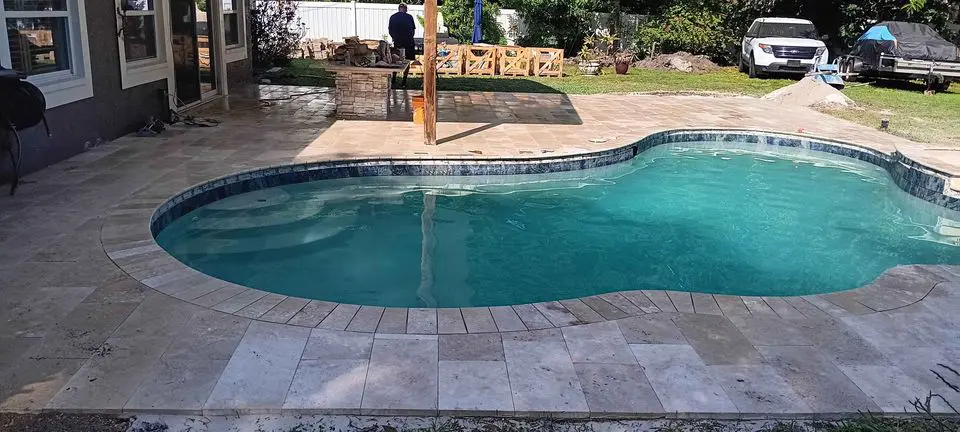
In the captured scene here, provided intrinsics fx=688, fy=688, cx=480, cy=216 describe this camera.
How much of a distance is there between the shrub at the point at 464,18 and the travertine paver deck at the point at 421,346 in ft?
52.1

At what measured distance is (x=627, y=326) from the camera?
3555 mm

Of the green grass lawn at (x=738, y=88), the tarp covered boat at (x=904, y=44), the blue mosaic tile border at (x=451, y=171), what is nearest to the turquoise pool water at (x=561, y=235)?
the blue mosaic tile border at (x=451, y=171)

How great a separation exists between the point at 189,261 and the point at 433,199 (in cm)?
252

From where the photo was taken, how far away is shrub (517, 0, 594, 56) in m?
19.3

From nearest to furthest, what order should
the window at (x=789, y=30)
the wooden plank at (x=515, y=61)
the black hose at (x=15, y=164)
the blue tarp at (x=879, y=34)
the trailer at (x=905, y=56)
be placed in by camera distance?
the black hose at (x=15, y=164)
the trailer at (x=905, y=56)
the blue tarp at (x=879, y=34)
the wooden plank at (x=515, y=61)
the window at (x=789, y=30)

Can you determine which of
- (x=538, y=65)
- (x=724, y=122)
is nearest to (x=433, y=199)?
(x=724, y=122)

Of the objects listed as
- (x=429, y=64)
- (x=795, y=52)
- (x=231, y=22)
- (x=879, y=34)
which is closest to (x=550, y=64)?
(x=795, y=52)

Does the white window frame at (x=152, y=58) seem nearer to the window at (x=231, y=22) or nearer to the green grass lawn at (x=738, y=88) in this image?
the window at (x=231, y=22)

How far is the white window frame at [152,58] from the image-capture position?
295 inches

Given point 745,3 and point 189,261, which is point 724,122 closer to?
point 189,261

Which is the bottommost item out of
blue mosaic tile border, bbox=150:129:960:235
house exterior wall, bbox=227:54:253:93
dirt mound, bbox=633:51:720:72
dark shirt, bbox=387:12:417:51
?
blue mosaic tile border, bbox=150:129:960:235

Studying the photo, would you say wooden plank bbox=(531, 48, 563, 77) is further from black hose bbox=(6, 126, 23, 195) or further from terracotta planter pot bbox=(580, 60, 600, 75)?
black hose bbox=(6, 126, 23, 195)

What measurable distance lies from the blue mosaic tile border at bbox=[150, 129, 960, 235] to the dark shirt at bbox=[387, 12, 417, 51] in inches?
190

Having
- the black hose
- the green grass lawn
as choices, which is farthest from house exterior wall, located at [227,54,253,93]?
the black hose
